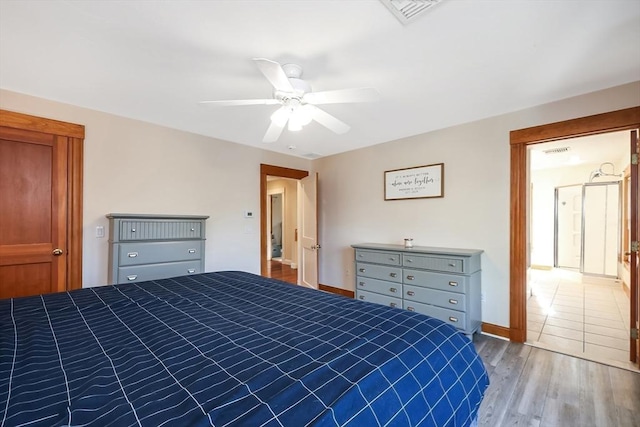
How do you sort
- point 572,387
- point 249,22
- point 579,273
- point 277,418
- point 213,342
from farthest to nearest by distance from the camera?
1. point 579,273
2. point 572,387
3. point 249,22
4. point 213,342
5. point 277,418

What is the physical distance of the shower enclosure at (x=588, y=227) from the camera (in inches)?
207

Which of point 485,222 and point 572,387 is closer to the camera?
point 572,387

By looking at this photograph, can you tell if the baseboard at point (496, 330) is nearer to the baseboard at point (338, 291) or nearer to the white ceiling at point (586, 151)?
the baseboard at point (338, 291)

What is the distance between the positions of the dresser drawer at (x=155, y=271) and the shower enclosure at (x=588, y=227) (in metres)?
7.09

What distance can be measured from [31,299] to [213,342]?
1.38 metres

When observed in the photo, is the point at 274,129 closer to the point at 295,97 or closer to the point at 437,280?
the point at 295,97

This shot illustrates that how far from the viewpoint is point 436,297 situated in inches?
113

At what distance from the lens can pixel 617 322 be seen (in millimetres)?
3264

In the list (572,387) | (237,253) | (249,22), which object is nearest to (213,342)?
(249,22)

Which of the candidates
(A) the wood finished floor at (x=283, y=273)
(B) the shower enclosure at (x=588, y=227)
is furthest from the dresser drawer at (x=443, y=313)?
(B) the shower enclosure at (x=588, y=227)

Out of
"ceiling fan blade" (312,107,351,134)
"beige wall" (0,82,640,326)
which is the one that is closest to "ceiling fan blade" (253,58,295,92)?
"ceiling fan blade" (312,107,351,134)

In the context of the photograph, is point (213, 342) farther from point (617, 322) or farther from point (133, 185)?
point (617, 322)

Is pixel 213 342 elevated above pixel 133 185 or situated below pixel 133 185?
below

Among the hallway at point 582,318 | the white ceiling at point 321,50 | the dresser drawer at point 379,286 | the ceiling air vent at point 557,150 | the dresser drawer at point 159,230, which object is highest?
the white ceiling at point 321,50
